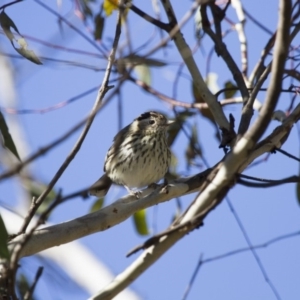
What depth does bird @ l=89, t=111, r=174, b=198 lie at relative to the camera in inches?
188

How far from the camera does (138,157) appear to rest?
489 cm

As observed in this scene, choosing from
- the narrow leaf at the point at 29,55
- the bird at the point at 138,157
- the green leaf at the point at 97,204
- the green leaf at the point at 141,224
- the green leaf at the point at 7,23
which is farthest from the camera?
the bird at the point at 138,157

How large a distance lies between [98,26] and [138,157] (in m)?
1.24

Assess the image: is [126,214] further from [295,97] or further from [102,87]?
[295,97]

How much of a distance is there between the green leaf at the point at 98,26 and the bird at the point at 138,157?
103cm

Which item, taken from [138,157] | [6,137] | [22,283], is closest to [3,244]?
[6,137]

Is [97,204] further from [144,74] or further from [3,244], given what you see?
[3,244]

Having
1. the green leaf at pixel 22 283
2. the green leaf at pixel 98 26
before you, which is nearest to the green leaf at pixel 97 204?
the green leaf at pixel 98 26

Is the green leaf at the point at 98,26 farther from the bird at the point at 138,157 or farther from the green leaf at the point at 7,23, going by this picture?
the bird at the point at 138,157

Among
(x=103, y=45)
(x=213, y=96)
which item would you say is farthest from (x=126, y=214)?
(x=103, y=45)

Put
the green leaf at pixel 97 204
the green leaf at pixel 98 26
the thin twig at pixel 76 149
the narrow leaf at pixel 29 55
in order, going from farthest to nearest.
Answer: the green leaf at pixel 97 204 < the green leaf at pixel 98 26 < the narrow leaf at pixel 29 55 < the thin twig at pixel 76 149

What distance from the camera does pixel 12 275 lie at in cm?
178

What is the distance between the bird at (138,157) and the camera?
15.7 feet

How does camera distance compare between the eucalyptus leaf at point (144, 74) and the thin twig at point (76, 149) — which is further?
the eucalyptus leaf at point (144, 74)
